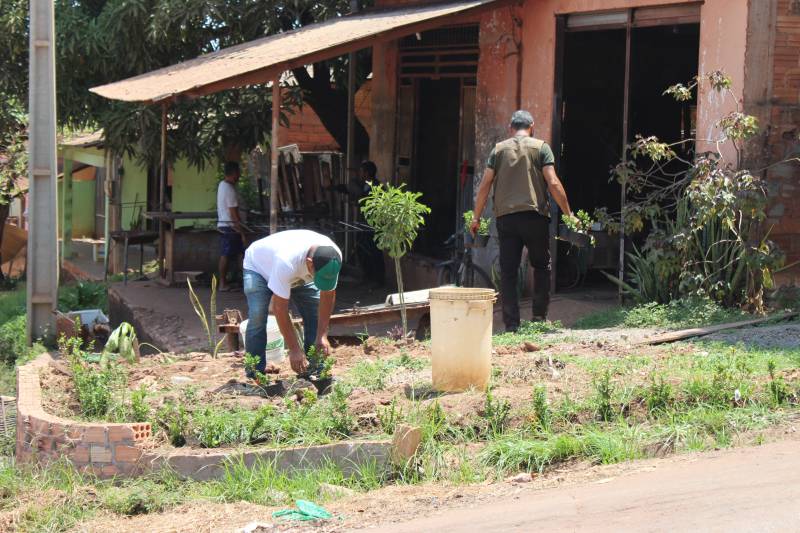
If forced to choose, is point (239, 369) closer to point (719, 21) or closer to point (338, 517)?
point (338, 517)

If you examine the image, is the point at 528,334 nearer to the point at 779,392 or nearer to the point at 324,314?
the point at 324,314

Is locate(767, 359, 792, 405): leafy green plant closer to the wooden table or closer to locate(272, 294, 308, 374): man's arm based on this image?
locate(272, 294, 308, 374): man's arm

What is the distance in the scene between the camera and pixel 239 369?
8711mm

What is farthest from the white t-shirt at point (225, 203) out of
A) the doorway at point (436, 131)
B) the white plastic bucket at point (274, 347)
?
the white plastic bucket at point (274, 347)

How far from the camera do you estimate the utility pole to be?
1134 centimetres

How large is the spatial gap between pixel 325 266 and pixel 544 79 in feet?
18.5

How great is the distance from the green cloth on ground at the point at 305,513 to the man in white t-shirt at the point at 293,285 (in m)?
1.59

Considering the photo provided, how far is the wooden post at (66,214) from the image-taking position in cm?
2505

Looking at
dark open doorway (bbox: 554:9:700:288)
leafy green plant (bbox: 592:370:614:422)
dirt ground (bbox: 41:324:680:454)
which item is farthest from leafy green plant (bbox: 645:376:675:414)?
dark open doorway (bbox: 554:9:700:288)

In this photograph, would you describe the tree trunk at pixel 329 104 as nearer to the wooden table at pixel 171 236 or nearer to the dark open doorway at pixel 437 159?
the dark open doorway at pixel 437 159

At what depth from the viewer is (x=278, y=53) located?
10.9 metres

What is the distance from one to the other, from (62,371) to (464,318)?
11.2 feet

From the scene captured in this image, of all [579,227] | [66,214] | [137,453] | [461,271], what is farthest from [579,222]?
[66,214]

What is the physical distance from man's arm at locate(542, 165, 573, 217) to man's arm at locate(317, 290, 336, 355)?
2.66 m
